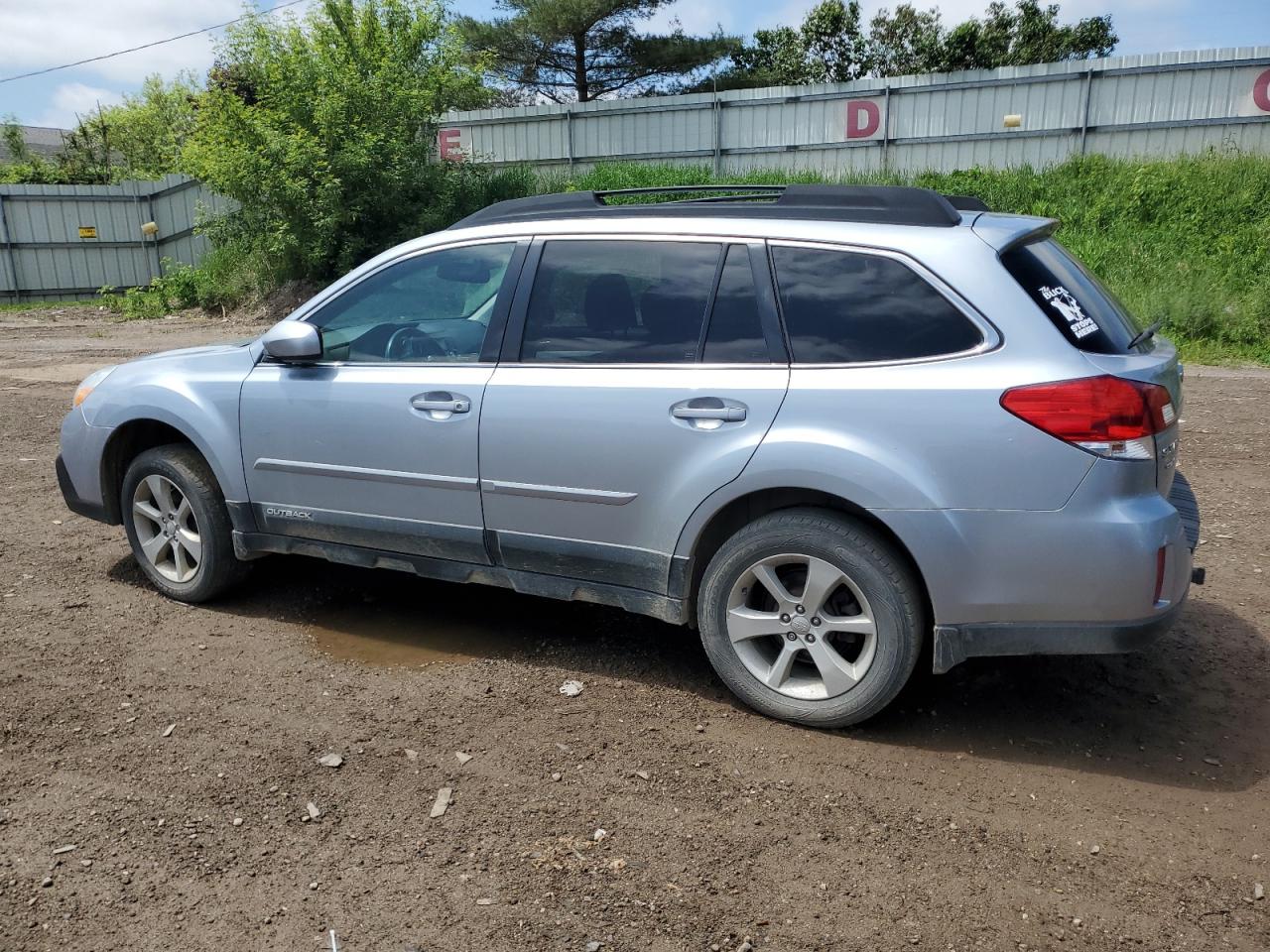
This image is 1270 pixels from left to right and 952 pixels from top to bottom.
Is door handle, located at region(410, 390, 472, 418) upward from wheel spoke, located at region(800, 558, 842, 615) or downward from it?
upward

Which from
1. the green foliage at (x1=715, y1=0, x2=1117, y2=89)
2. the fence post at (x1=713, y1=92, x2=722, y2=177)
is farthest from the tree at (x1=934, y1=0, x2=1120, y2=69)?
the fence post at (x1=713, y1=92, x2=722, y2=177)

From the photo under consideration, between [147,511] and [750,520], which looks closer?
[750,520]

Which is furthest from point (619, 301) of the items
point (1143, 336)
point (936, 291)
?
point (1143, 336)

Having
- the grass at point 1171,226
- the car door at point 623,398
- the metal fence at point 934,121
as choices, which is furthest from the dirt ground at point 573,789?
the metal fence at point 934,121

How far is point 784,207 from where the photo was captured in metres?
3.89

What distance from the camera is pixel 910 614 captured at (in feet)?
11.4

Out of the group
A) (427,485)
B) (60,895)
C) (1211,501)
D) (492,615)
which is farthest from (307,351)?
(1211,501)

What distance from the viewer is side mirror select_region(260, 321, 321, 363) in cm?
439

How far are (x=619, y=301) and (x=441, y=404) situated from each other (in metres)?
0.82

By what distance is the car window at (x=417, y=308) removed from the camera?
14.2 feet

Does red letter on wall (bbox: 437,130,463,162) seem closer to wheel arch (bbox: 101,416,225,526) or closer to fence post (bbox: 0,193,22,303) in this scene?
fence post (bbox: 0,193,22,303)

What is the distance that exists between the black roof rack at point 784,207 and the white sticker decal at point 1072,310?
0.42m

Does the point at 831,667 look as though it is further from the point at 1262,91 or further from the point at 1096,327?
the point at 1262,91

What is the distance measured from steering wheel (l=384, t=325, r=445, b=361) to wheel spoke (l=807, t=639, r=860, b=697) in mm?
1909
